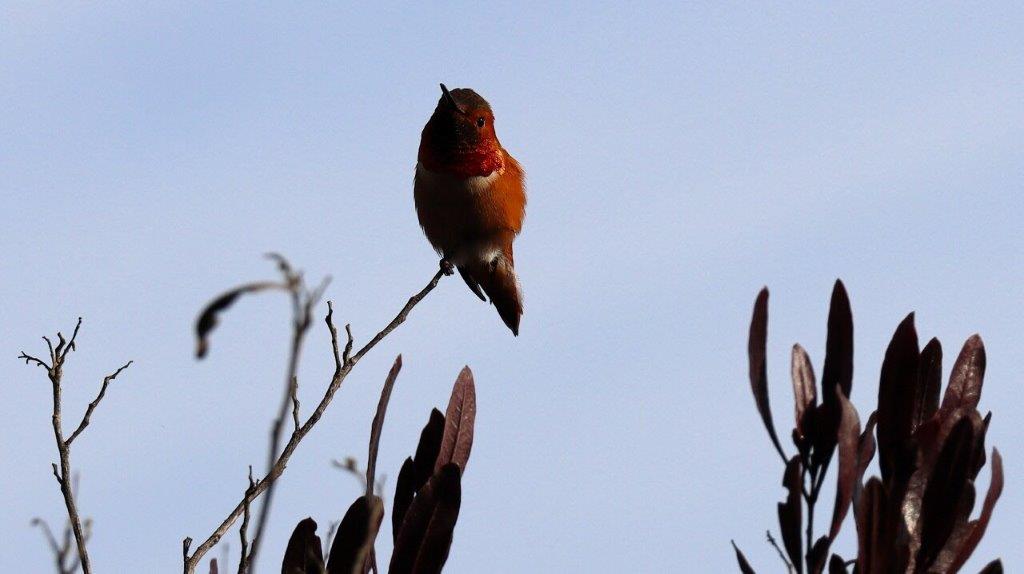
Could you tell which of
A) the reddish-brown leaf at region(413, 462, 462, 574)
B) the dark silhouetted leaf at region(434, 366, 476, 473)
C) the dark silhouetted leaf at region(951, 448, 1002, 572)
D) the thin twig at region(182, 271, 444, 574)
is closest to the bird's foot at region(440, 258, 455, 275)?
the thin twig at region(182, 271, 444, 574)

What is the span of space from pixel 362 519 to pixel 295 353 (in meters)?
1.17

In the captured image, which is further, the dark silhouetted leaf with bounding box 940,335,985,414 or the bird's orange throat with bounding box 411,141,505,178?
the bird's orange throat with bounding box 411,141,505,178

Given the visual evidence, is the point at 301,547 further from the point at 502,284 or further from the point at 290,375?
the point at 502,284

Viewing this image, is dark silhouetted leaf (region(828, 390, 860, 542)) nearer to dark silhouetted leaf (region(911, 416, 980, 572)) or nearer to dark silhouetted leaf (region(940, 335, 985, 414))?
dark silhouetted leaf (region(911, 416, 980, 572))

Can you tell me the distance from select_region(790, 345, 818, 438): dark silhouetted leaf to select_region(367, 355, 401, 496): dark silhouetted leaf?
0.70m

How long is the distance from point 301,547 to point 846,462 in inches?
36.8

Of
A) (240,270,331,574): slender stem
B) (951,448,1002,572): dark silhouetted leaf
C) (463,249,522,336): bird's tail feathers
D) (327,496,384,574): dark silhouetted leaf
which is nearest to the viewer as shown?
(240,270,331,574): slender stem

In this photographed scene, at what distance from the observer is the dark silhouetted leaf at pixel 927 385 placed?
1950mm

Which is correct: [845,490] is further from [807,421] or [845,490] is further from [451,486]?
[451,486]

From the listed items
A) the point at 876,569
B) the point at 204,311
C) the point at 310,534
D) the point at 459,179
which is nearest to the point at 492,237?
the point at 459,179

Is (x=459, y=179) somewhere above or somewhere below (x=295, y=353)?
above

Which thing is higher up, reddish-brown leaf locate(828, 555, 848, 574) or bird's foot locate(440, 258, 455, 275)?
bird's foot locate(440, 258, 455, 275)

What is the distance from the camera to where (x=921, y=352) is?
1.99m

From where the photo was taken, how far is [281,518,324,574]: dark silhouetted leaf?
211 cm
